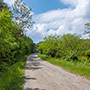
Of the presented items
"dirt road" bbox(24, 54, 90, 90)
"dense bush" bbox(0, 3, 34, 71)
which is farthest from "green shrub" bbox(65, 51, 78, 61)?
"dirt road" bbox(24, 54, 90, 90)

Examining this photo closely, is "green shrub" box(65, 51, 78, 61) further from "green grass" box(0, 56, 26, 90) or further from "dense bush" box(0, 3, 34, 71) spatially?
"green grass" box(0, 56, 26, 90)

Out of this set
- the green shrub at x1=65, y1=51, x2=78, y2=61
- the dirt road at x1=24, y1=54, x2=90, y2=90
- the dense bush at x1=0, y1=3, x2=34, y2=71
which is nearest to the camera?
the dirt road at x1=24, y1=54, x2=90, y2=90

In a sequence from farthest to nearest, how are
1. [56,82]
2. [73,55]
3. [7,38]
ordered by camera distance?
[73,55] → [7,38] → [56,82]

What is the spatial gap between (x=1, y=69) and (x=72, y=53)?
41.0 ft

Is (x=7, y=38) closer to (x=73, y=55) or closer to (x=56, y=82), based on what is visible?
(x=56, y=82)

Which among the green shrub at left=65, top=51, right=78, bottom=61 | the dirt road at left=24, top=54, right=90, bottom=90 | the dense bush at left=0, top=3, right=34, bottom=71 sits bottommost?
the dirt road at left=24, top=54, right=90, bottom=90

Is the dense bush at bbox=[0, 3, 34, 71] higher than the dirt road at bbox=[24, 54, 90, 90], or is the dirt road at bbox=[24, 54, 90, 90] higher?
the dense bush at bbox=[0, 3, 34, 71]

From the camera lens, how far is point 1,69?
1202 centimetres

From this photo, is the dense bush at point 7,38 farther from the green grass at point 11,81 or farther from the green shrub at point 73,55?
the green shrub at point 73,55

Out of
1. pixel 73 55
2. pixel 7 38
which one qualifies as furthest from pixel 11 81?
pixel 73 55

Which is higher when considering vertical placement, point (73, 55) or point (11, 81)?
point (73, 55)

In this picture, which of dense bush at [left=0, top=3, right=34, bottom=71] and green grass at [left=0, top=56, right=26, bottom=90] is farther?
dense bush at [left=0, top=3, right=34, bottom=71]

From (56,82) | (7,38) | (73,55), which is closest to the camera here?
(56,82)

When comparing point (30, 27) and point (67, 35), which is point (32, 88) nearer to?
point (67, 35)
